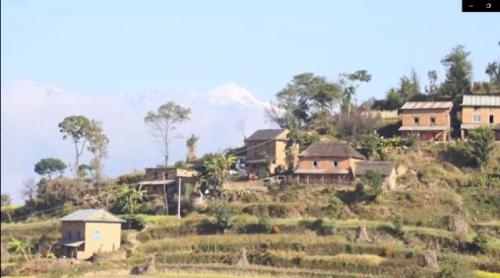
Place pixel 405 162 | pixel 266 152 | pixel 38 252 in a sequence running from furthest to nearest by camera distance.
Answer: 1. pixel 266 152
2. pixel 405 162
3. pixel 38 252

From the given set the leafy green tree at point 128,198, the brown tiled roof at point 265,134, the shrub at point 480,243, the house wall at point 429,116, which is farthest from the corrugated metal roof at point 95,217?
the house wall at point 429,116

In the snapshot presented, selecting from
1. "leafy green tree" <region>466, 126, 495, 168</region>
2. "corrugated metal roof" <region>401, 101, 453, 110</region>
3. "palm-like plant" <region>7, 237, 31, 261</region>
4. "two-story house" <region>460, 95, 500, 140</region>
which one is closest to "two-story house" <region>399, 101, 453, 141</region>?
"corrugated metal roof" <region>401, 101, 453, 110</region>

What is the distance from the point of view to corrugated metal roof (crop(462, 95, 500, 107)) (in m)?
53.8

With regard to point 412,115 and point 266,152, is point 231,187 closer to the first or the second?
point 266,152

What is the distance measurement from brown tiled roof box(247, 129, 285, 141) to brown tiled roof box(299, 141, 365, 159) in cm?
484

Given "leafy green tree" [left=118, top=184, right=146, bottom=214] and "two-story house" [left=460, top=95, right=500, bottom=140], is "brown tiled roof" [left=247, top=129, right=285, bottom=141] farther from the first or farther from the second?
"two-story house" [left=460, top=95, right=500, bottom=140]

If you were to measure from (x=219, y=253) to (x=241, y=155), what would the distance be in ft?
56.9

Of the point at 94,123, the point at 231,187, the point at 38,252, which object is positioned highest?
the point at 94,123

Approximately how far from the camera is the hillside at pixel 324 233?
124 feet

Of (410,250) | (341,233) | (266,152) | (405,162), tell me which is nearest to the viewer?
(410,250)

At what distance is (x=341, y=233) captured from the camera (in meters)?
41.6

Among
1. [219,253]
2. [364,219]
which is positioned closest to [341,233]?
[364,219]

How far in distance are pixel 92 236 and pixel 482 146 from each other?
74.2ft

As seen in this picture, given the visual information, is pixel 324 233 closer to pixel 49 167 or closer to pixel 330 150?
pixel 330 150
